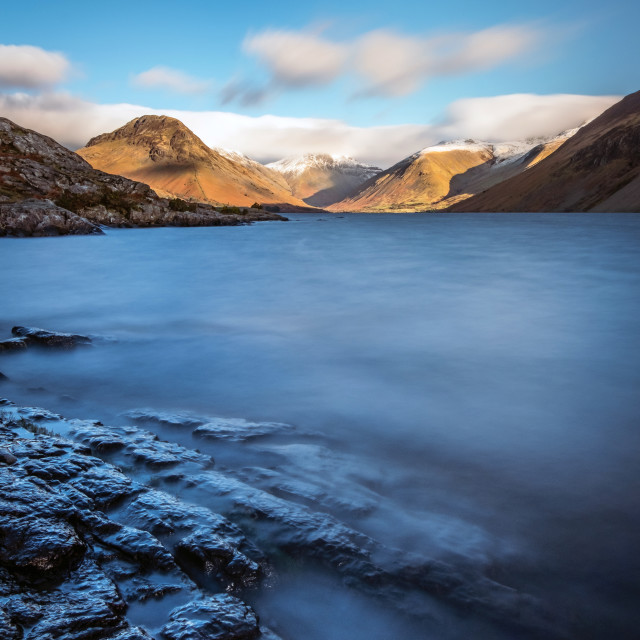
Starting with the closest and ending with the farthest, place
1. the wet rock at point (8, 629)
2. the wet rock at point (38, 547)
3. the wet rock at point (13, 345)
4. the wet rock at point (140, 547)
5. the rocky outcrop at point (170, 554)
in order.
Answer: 1. the wet rock at point (8, 629)
2. the rocky outcrop at point (170, 554)
3. the wet rock at point (38, 547)
4. the wet rock at point (140, 547)
5. the wet rock at point (13, 345)

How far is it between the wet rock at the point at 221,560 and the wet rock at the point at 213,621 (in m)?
0.42

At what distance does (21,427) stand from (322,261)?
1315 inches

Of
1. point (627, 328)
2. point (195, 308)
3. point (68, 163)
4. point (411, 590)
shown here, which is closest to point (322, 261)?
point (195, 308)

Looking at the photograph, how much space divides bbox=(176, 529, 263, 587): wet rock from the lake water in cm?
23

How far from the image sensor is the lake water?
4625 millimetres

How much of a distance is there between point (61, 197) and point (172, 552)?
8780cm

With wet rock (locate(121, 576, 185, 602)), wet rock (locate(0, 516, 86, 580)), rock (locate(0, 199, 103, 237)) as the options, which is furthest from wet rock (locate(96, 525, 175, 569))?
rock (locate(0, 199, 103, 237))

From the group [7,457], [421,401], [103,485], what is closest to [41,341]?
[7,457]

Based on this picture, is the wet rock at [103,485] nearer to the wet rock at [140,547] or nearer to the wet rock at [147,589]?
the wet rock at [140,547]

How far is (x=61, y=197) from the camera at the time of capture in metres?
80.8

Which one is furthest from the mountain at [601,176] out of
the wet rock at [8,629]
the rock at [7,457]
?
the wet rock at [8,629]

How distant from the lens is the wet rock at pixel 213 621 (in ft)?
11.8

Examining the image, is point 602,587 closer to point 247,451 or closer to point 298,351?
point 247,451

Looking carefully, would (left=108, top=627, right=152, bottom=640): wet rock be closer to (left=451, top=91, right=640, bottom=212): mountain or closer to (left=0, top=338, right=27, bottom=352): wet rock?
(left=0, top=338, right=27, bottom=352): wet rock
